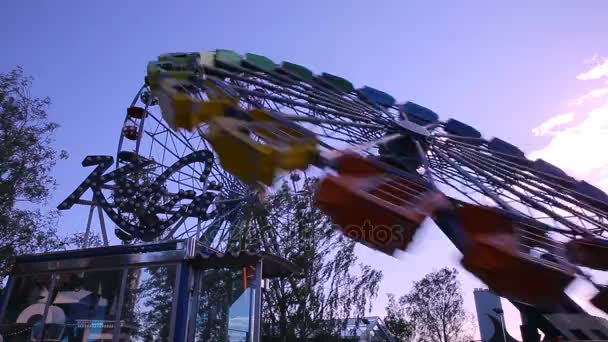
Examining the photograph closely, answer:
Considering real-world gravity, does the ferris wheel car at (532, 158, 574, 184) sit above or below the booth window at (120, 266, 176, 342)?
above

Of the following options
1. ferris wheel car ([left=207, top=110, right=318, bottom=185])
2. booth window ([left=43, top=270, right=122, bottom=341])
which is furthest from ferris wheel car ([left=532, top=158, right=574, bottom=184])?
booth window ([left=43, top=270, right=122, bottom=341])

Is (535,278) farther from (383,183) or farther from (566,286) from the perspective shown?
(383,183)

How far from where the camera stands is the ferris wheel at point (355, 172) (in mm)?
5996

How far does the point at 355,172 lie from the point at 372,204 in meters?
0.73

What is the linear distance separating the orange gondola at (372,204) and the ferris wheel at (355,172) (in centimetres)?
2

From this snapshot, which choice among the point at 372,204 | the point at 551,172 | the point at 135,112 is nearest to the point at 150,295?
the point at 372,204

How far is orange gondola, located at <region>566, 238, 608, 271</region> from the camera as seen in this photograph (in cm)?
731

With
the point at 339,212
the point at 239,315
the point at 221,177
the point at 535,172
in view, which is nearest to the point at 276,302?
the point at 221,177

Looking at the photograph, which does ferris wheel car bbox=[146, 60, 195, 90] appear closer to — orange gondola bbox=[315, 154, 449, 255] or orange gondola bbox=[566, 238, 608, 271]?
orange gondola bbox=[315, 154, 449, 255]

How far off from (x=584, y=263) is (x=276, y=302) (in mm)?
8711

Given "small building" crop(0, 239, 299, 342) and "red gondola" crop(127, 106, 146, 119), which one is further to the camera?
"red gondola" crop(127, 106, 146, 119)

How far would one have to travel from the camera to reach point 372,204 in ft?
19.5

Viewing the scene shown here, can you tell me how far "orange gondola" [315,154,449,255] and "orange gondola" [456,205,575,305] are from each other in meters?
0.58

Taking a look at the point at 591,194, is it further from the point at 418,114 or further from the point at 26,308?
the point at 26,308
